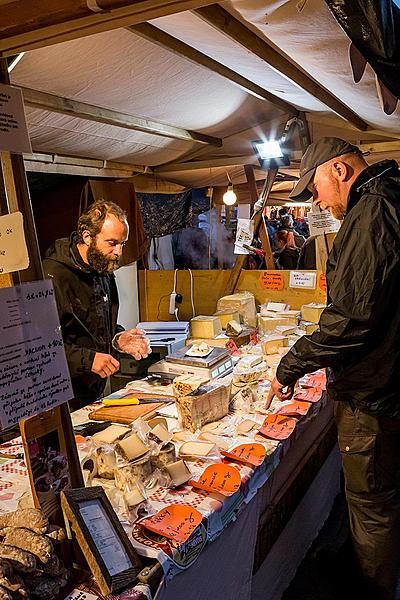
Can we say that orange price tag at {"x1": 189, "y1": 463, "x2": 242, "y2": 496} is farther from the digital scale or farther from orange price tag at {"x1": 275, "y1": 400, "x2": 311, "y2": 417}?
the digital scale

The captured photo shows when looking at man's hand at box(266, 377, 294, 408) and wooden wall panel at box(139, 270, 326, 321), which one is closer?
man's hand at box(266, 377, 294, 408)

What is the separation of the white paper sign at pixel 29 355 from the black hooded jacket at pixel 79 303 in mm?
1318

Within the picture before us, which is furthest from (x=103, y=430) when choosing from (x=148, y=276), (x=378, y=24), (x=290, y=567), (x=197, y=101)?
(x=148, y=276)

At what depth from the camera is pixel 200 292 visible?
470 centimetres

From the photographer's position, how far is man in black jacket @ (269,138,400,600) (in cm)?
189

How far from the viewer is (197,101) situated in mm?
3143

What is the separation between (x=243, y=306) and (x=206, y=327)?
0.40m

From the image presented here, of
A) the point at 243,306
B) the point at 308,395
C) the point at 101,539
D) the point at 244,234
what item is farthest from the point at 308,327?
the point at 101,539

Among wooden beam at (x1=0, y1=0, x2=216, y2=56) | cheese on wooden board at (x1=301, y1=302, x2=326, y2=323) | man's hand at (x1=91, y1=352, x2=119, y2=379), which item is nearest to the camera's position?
wooden beam at (x1=0, y1=0, x2=216, y2=56)

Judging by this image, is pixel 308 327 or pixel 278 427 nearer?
pixel 278 427

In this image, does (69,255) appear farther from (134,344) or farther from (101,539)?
(101,539)

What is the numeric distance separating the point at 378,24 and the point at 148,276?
12.3 ft

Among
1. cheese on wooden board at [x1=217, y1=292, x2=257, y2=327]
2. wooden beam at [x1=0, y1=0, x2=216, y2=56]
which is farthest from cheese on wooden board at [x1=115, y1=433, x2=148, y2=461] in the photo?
cheese on wooden board at [x1=217, y1=292, x2=257, y2=327]

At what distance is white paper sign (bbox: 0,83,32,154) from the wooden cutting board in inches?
48.8
